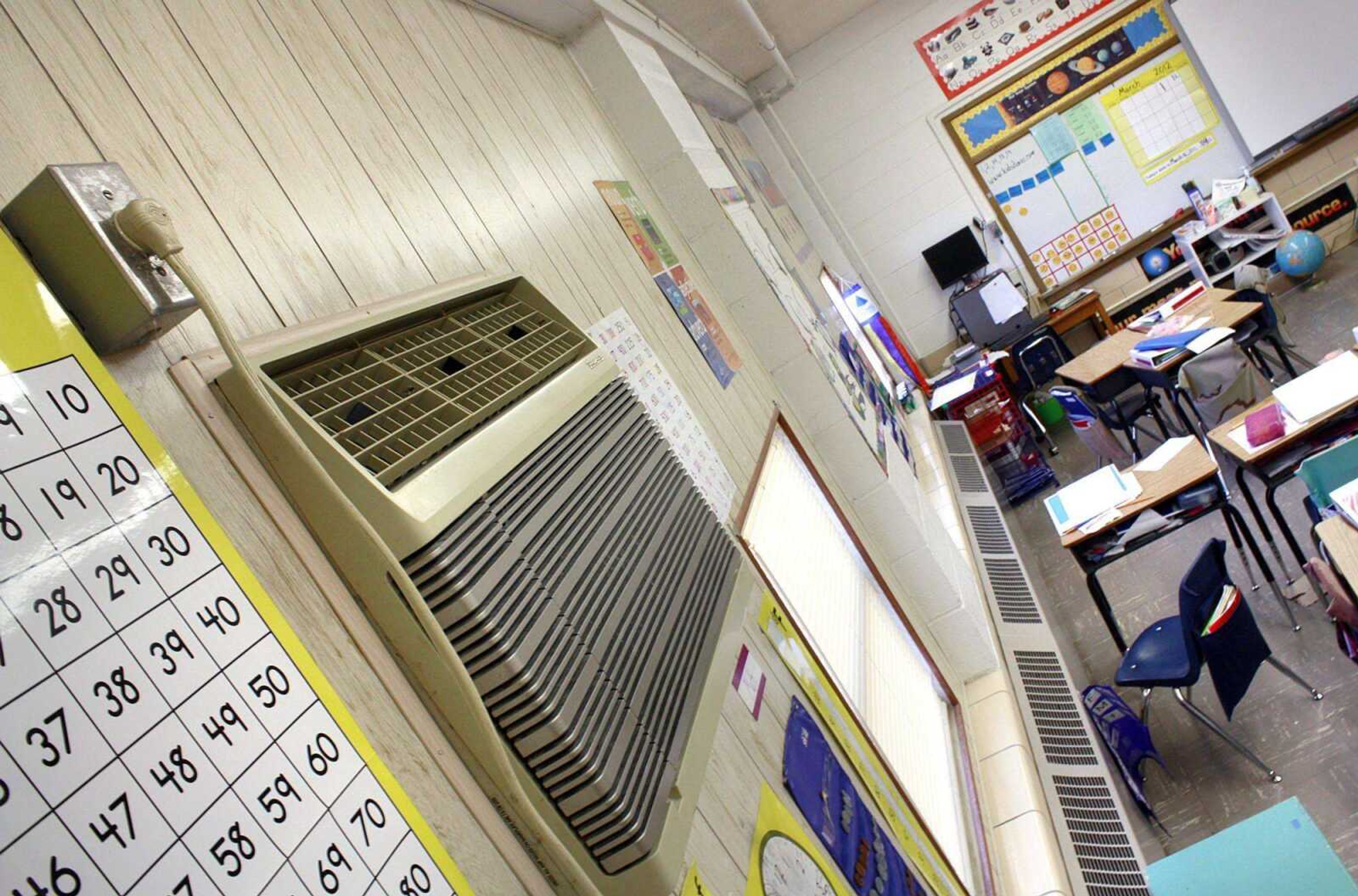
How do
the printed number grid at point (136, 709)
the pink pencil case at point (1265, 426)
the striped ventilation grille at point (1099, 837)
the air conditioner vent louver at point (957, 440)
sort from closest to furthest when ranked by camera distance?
1. the printed number grid at point (136, 709)
2. the striped ventilation grille at point (1099, 837)
3. the pink pencil case at point (1265, 426)
4. the air conditioner vent louver at point (957, 440)

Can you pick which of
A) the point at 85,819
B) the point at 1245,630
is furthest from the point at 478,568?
the point at 1245,630

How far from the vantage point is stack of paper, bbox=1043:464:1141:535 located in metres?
4.46

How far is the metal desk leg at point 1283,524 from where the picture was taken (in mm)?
4164

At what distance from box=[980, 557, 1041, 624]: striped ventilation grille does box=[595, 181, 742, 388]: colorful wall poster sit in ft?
6.66

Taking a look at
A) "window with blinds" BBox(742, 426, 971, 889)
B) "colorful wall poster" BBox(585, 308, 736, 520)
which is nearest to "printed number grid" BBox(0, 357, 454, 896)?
"colorful wall poster" BBox(585, 308, 736, 520)

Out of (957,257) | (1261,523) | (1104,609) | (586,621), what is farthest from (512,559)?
(957,257)

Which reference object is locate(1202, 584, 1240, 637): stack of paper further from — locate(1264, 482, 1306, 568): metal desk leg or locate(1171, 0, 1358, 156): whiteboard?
locate(1171, 0, 1358, 156): whiteboard

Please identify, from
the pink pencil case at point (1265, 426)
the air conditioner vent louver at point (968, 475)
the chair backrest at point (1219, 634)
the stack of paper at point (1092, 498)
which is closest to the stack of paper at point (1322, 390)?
the pink pencil case at point (1265, 426)

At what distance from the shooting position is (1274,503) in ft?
13.8

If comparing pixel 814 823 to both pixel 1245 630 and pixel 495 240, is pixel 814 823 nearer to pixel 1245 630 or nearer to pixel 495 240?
pixel 495 240

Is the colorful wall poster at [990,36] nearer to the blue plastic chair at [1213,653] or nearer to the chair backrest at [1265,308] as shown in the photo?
the chair backrest at [1265,308]

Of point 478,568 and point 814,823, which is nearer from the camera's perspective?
point 478,568

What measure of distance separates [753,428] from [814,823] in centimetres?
151

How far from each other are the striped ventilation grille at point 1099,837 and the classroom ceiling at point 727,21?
2958 millimetres
